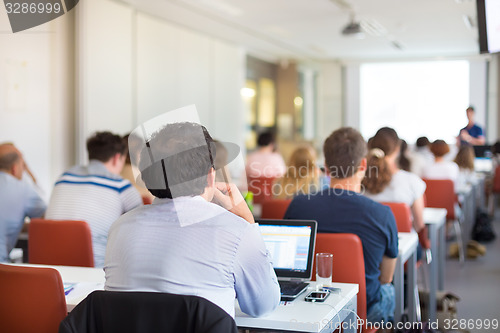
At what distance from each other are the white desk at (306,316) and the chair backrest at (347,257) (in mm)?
253

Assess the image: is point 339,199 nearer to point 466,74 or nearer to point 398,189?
point 398,189

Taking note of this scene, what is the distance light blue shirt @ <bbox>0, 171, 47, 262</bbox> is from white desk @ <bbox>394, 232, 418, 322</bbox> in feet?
6.84

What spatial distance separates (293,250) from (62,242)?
1297 millimetres

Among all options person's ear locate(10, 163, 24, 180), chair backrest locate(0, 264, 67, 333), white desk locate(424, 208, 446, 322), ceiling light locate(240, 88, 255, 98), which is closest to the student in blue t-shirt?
ceiling light locate(240, 88, 255, 98)

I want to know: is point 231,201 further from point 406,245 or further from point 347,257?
point 406,245

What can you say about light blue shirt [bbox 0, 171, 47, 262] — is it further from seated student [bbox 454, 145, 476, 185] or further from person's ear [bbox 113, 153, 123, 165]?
seated student [bbox 454, 145, 476, 185]

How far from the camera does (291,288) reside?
7.16 feet

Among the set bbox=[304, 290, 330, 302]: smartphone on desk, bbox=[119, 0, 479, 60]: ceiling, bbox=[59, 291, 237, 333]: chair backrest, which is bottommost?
bbox=[304, 290, 330, 302]: smartphone on desk

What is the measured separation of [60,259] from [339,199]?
4.74ft

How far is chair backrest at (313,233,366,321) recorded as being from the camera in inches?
94.3

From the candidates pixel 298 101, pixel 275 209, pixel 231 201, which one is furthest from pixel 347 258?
pixel 298 101

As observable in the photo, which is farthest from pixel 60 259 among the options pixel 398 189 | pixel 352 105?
pixel 352 105

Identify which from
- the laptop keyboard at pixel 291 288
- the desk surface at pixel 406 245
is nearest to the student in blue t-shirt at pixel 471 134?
the desk surface at pixel 406 245

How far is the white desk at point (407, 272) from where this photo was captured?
2.87 meters
